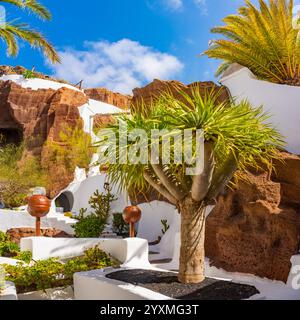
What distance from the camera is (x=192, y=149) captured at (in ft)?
18.5

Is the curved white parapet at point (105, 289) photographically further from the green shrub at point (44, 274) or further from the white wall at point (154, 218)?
the white wall at point (154, 218)

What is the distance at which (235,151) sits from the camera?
5762 millimetres

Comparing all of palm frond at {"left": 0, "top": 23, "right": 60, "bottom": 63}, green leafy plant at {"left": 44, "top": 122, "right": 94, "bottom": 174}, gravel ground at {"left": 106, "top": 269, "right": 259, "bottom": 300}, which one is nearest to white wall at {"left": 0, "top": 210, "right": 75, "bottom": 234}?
green leafy plant at {"left": 44, "top": 122, "right": 94, "bottom": 174}

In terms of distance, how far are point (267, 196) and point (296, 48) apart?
447 cm

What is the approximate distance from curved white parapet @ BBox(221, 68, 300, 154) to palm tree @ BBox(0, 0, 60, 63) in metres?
4.86

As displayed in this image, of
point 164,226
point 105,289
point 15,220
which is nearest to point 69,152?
point 15,220

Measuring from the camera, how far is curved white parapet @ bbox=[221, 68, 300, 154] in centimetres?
838

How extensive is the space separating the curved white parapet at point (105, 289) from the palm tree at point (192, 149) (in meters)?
0.97

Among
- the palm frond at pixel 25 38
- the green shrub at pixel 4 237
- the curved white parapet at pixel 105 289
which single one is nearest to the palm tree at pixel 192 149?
the curved white parapet at pixel 105 289

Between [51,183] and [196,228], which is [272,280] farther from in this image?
[51,183]

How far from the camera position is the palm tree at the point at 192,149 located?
532 centimetres

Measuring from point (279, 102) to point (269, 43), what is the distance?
2.02 meters

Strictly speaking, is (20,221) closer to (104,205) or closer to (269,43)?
(104,205)
